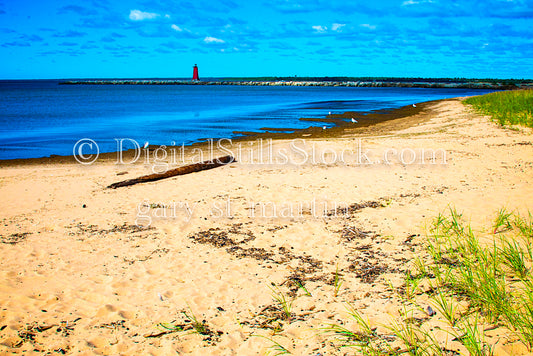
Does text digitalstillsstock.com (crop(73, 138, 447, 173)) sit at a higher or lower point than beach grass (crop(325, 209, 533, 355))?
higher

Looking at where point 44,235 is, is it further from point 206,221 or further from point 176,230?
point 206,221

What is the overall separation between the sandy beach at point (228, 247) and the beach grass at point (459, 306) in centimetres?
11

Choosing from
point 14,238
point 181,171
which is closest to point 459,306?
point 14,238

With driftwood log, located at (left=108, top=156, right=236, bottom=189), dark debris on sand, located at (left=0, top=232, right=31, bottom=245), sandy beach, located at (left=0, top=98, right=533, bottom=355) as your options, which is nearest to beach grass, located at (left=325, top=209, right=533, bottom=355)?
sandy beach, located at (left=0, top=98, right=533, bottom=355)

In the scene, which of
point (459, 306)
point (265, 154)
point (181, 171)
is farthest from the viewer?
point (265, 154)

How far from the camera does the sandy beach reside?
3707 millimetres

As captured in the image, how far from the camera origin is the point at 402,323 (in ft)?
11.6

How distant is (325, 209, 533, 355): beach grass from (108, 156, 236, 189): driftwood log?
23.1 feet

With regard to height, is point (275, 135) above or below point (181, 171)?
above

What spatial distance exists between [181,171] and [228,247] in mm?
5193

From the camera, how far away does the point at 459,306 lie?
12.0ft

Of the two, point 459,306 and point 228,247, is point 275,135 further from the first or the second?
point 459,306

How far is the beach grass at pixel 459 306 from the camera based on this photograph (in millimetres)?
3135

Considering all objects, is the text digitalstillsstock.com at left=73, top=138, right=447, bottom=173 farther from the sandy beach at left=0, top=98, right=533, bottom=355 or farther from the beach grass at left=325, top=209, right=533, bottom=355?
the beach grass at left=325, top=209, right=533, bottom=355
